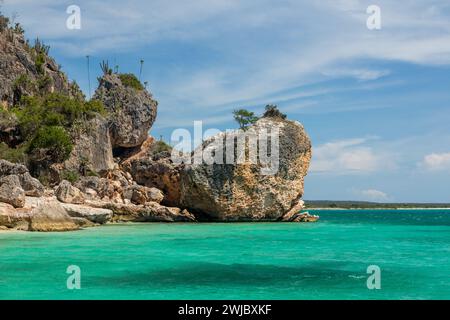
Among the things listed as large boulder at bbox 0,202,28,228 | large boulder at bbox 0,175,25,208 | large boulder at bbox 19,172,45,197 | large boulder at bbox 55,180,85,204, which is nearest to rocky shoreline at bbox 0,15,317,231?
large boulder at bbox 55,180,85,204

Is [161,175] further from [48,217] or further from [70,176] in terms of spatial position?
[48,217]

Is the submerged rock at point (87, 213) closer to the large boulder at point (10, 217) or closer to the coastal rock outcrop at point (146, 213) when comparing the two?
the large boulder at point (10, 217)

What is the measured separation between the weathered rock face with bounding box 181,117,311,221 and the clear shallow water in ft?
44.3

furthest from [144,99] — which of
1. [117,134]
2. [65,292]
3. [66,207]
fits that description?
[65,292]

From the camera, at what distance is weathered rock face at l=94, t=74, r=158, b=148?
151 feet

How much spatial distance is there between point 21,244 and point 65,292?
9.56 m

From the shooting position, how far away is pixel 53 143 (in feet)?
127

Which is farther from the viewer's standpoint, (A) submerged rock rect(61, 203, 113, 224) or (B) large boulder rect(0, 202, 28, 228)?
(A) submerged rock rect(61, 203, 113, 224)

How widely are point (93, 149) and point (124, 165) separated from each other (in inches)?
151

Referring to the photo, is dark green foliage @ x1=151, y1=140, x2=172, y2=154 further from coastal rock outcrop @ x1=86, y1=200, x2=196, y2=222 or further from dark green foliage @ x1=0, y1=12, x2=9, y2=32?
dark green foliage @ x1=0, y1=12, x2=9, y2=32

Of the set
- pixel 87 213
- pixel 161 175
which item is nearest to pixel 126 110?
pixel 161 175

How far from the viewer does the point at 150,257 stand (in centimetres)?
1723

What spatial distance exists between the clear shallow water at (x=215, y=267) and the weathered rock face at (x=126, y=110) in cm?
2270
